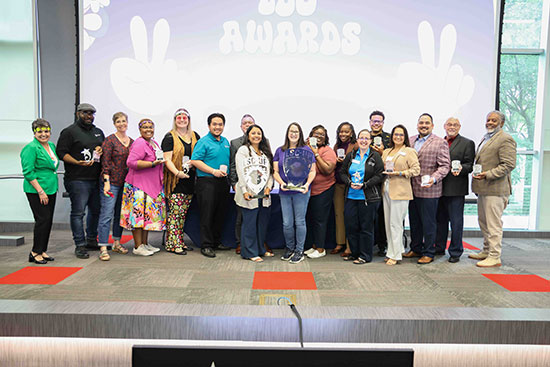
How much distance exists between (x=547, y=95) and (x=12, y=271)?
7.31 metres

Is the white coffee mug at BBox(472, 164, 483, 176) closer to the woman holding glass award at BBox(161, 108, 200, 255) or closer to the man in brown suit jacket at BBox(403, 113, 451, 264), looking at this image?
the man in brown suit jacket at BBox(403, 113, 451, 264)

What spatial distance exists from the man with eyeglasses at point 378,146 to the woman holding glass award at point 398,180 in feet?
0.82

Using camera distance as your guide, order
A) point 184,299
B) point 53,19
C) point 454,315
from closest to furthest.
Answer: point 454,315 < point 184,299 < point 53,19

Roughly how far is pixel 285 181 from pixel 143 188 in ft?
4.68

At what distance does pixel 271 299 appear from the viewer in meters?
2.53

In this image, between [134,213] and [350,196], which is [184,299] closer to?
[134,213]

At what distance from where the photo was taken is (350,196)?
3471 mm

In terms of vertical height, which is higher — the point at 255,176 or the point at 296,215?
the point at 255,176

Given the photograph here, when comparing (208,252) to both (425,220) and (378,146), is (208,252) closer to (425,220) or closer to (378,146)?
(378,146)

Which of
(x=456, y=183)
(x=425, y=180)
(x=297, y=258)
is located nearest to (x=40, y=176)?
(x=297, y=258)

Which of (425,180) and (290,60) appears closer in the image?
(425,180)

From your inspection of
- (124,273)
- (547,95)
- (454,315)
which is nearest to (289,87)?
(124,273)

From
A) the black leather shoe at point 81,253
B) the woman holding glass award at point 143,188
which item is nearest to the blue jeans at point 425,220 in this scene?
the woman holding glass award at point 143,188

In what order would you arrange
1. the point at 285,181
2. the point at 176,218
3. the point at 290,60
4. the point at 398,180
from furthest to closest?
the point at 290,60, the point at 176,218, the point at 285,181, the point at 398,180
